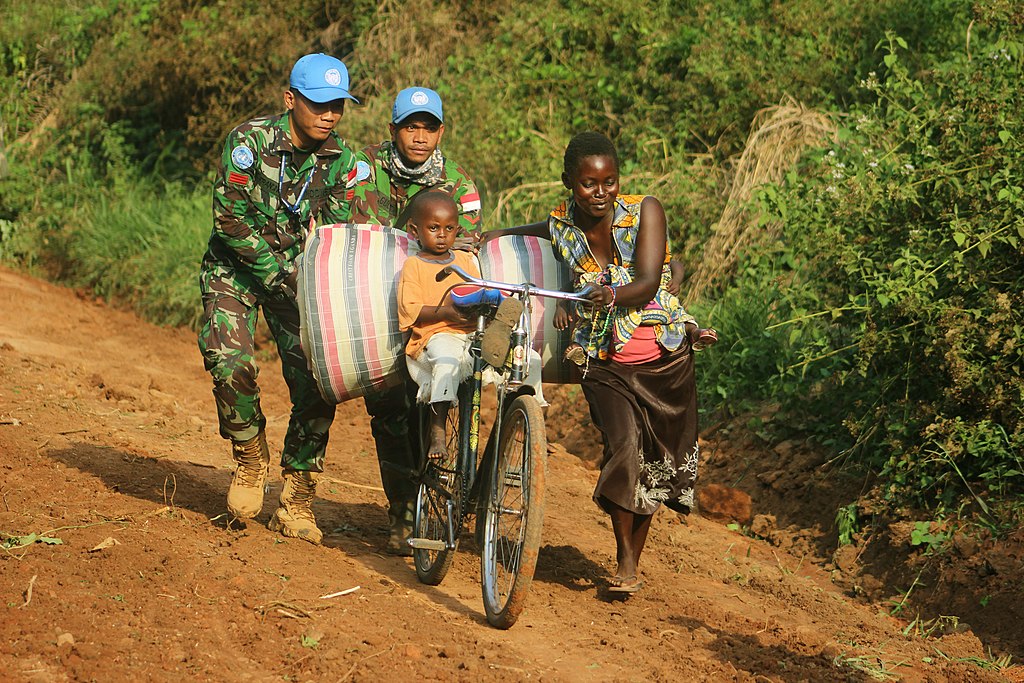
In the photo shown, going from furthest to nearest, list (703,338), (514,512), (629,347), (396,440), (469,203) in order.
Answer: (396,440)
(469,203)
(629,347)
(703,338)
(514,512)

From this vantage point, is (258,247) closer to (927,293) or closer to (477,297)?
(477,297)

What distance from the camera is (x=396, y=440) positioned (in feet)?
19.1

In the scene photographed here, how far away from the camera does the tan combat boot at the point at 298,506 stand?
5.76 m

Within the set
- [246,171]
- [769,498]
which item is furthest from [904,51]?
[246,171]

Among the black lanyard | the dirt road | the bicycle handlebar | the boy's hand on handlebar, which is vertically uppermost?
the black lanyard

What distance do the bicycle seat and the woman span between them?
357 mm

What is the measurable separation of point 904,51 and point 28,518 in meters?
7.82

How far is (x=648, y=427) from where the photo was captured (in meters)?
5.26

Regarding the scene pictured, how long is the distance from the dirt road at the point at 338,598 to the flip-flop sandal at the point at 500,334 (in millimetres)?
1059

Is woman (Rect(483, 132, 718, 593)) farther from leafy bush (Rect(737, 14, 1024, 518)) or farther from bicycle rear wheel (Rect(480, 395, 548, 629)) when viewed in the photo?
leafy bush (Rect(737, 14, 1024, 518))

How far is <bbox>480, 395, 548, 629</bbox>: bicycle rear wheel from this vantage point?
14.6 ft

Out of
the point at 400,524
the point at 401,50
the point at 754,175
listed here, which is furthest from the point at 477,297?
the point at 401,50

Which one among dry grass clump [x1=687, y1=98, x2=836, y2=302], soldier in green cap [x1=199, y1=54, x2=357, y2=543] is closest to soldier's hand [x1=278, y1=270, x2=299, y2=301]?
soldier in green cap [x1=199, y1=54, x2=357, y2=543]

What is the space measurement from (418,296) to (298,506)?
134 centimetres
